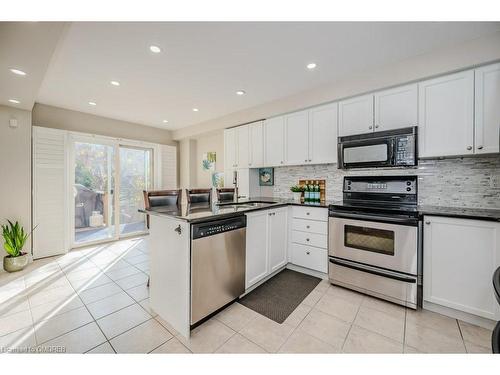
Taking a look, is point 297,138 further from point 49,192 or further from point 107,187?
point 49,192

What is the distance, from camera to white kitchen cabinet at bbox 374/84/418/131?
230cm

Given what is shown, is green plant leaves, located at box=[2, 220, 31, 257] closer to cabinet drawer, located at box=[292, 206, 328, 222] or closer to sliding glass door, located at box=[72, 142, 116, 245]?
sliding glass door, located at box=[72, 142, 116, 245]

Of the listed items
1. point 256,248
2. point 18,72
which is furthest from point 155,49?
point 256,248

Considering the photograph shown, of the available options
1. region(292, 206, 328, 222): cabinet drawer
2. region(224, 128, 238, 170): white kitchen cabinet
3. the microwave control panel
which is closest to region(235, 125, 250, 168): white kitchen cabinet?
region(224, 128, 238, 170): white kitchen cabinet

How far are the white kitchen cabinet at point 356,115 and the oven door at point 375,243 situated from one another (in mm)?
1182

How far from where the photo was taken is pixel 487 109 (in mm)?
1941

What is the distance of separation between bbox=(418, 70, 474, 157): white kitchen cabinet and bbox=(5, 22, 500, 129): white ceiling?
1.22ft

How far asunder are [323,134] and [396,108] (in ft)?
2.86

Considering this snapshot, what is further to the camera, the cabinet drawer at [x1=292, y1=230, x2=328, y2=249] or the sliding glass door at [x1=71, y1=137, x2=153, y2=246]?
the sliding glass door at [x1=71, y1=137, x2=153, y2=246]

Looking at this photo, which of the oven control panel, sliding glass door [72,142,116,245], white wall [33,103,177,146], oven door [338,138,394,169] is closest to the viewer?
oven door [338,138,394,169]

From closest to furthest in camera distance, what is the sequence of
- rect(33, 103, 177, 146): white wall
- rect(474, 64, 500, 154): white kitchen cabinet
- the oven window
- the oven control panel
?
rect(474, 64, 500, 154): white kitchen cabinet → the oven window → the oven control panel → rect(33, 103, 177, 146): white wall
